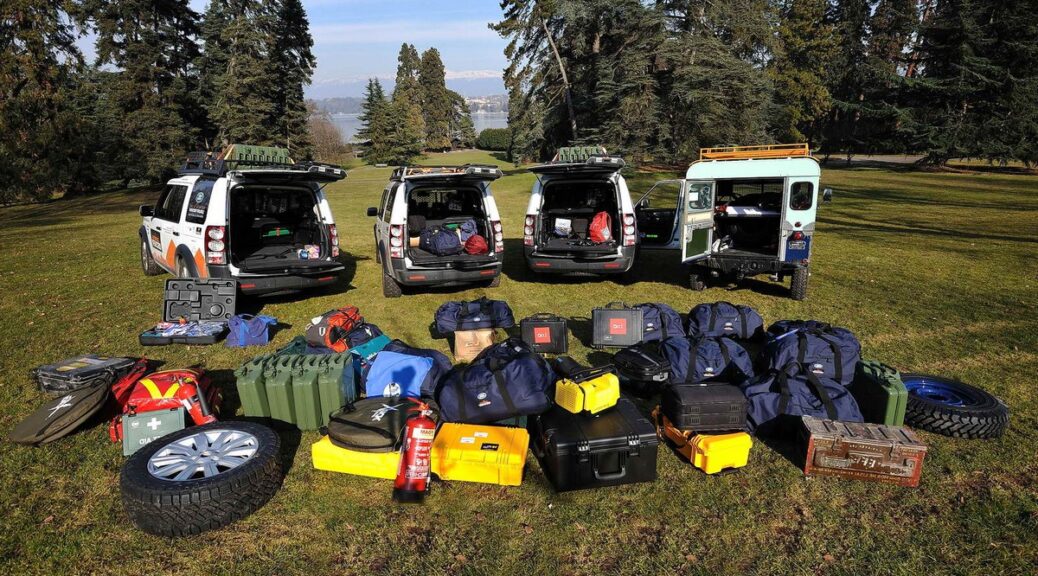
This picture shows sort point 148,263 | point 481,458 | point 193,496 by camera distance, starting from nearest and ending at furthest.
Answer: point 193,496 → point 481,458 → point 148,263

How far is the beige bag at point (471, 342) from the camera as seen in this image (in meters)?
5.69

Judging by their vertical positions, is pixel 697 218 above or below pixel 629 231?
above

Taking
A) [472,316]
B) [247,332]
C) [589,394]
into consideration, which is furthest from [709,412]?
[247,332]

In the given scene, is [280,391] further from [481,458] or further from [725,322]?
[725,322]

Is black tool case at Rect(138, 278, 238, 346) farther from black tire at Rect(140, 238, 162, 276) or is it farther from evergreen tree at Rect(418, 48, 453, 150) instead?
evergreen tree at Rect(418, 48, 453, 150)

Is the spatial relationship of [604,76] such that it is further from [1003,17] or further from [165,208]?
[165,208]

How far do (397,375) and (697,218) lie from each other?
5317mm

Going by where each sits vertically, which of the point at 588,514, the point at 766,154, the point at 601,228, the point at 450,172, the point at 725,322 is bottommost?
the point at 588,514

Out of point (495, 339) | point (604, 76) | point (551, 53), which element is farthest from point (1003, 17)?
point (495, 339)

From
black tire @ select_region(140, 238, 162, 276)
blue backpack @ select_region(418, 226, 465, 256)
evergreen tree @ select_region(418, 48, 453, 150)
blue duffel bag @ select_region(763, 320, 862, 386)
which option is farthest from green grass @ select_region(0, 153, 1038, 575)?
evergreen tree @ select_region(418, 48, 453, 150)

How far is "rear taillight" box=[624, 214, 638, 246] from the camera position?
7.84 metres

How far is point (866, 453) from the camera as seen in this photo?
352 cm

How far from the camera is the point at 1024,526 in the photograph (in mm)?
3131

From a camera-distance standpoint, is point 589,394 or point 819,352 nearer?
point 589,394
